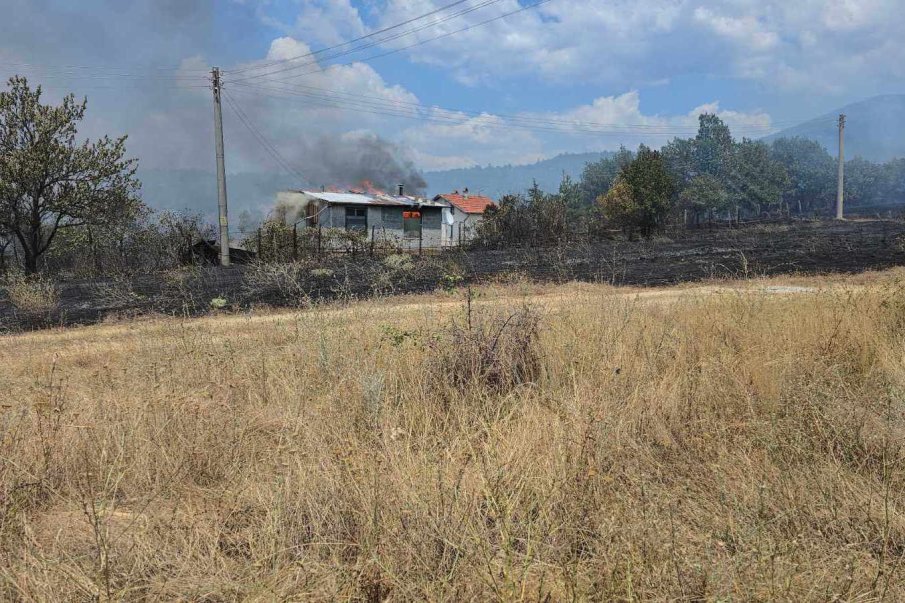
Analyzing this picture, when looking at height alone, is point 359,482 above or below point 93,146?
below

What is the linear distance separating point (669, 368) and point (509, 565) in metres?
3.16

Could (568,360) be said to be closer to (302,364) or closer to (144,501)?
(302,364)

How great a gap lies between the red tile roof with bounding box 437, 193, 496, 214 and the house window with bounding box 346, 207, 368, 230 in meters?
17.6

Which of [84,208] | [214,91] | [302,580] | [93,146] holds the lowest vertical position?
[302,580]

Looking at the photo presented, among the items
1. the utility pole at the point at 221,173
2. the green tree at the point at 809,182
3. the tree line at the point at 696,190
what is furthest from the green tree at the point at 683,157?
the utility pole at the point at 221,173

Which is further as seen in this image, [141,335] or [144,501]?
[141,335]

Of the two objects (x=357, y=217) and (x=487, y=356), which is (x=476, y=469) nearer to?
(x=487, y=356)

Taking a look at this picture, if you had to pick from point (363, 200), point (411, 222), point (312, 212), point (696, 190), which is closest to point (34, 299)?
point (312, 212)

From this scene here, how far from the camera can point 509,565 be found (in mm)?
2152

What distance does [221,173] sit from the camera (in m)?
22.0

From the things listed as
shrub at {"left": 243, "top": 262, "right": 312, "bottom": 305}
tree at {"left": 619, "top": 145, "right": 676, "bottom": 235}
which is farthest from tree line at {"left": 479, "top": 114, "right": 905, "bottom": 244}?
shrub at {"left": 243, "top": 262, "right": 312, "bottom": 305}

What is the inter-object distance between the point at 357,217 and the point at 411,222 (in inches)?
189

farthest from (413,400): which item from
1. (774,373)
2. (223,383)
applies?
(774,373)

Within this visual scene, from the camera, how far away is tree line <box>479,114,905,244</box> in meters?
32.1
